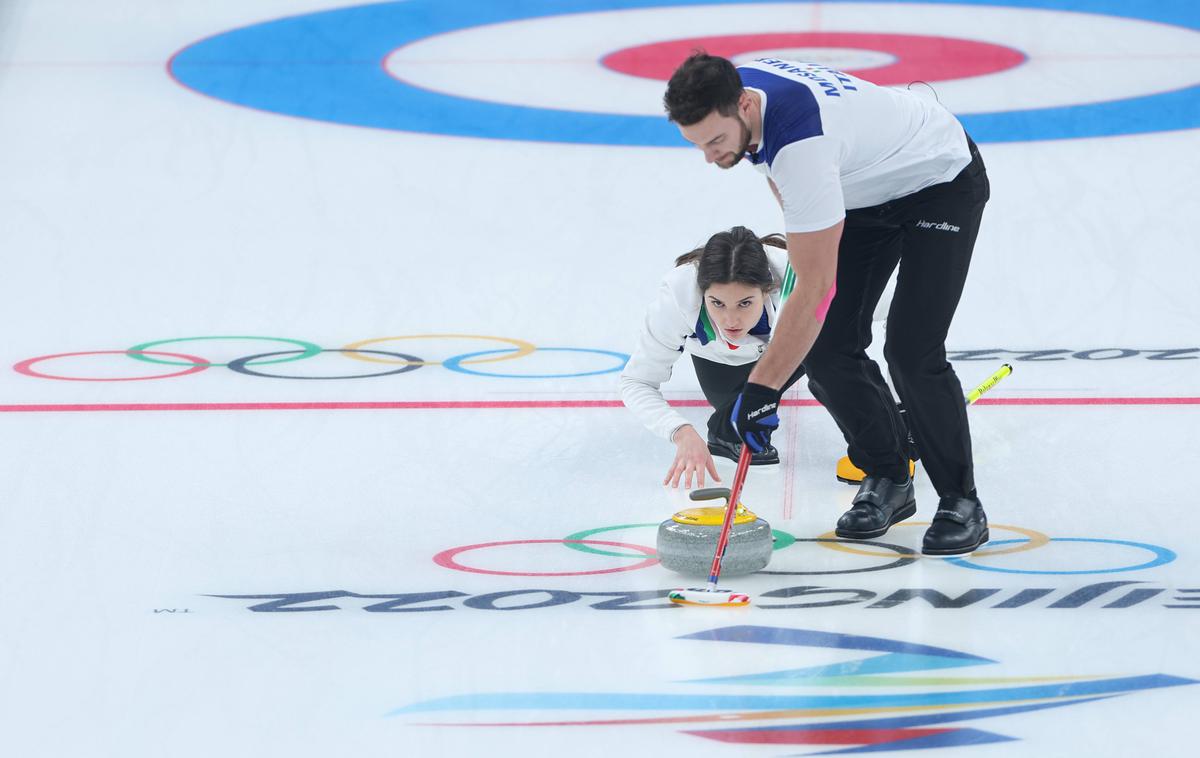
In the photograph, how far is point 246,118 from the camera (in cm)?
882

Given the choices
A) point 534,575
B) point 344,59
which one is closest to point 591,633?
point 534,575

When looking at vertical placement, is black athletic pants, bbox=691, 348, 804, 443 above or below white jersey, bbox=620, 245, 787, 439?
below

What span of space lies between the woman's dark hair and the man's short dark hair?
845mm

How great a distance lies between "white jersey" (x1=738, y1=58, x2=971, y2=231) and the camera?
3.24m

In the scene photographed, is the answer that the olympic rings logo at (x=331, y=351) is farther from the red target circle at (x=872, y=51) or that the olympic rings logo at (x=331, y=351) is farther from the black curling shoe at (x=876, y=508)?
the red target circle at (x=872, y=51)

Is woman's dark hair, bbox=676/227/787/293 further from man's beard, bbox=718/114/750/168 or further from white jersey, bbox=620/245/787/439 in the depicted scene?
man's beard, bbox=718/114/750/168

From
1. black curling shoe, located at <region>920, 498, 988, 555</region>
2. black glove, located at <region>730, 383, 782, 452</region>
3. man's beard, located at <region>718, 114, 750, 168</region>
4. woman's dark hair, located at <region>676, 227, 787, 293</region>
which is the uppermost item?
man's beard, located at <region>718, 114, 750, 168</region>

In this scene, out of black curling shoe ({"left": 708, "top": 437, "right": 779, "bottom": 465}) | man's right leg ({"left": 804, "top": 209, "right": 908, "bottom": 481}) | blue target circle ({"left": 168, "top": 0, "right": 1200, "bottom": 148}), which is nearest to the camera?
man's right leg ({"left": 804, "top": 209, "right": 908, "bottom": 481})

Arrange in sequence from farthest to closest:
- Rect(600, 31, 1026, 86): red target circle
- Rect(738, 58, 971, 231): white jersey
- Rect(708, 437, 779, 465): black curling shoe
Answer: Rect(600, 31, 1026, 86): red target circle
Rect(708, 437, 779, 465): black curling shoe
Rect(738, 58, 971, 231): white jersey

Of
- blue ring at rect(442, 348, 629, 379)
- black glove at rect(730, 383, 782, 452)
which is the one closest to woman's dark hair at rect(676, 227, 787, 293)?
black glove at rect(730, 383, 782, 452)

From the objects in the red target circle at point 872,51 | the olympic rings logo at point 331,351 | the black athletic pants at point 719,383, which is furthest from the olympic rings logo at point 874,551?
the red target circle at point 872,51

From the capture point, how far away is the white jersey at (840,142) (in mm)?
3242

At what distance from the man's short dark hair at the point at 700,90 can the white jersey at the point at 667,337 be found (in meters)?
0.90

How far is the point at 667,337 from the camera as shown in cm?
411
